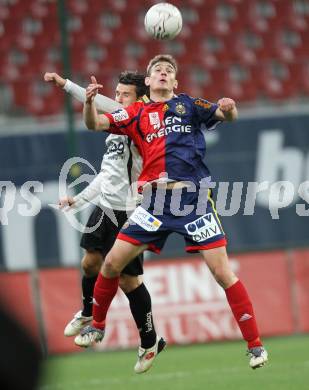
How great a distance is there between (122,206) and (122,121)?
75cm

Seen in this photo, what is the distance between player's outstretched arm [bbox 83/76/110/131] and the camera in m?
5.07

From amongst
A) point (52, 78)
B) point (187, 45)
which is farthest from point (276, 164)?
point (52, 78)

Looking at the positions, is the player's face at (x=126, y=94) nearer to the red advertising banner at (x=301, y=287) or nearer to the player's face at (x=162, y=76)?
the player's face at (x=162, y=76)

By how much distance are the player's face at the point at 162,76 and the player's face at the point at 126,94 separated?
1.43ft

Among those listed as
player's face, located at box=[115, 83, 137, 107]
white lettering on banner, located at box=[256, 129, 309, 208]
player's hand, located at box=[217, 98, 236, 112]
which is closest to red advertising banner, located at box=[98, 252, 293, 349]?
white lettering on banner, located at box=[256, 129, 309, 208]

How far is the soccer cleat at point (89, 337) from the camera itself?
18.9ft

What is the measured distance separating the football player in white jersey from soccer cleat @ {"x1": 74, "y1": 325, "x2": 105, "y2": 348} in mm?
311

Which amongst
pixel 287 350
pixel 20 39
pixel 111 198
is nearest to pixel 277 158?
pixel 287 350

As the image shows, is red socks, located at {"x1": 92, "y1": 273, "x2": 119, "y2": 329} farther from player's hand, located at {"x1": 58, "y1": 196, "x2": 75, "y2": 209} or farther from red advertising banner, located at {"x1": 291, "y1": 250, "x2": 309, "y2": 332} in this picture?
red advertising banner, located at {"x1": 291, "y1": 250, "x2": 309, "y2": 332}

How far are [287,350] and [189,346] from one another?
1.65m

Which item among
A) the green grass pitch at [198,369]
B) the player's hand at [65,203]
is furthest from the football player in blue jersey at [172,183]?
the green grass pitch at [198,369]

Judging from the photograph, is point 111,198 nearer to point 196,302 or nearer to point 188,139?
point 188,139

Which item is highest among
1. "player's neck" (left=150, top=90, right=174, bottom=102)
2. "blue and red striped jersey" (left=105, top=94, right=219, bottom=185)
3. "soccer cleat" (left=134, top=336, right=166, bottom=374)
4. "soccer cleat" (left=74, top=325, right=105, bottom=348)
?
"player's neck" (left=150, top=90, right=174, bottom=102)

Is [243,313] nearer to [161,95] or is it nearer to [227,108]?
[227,108]
